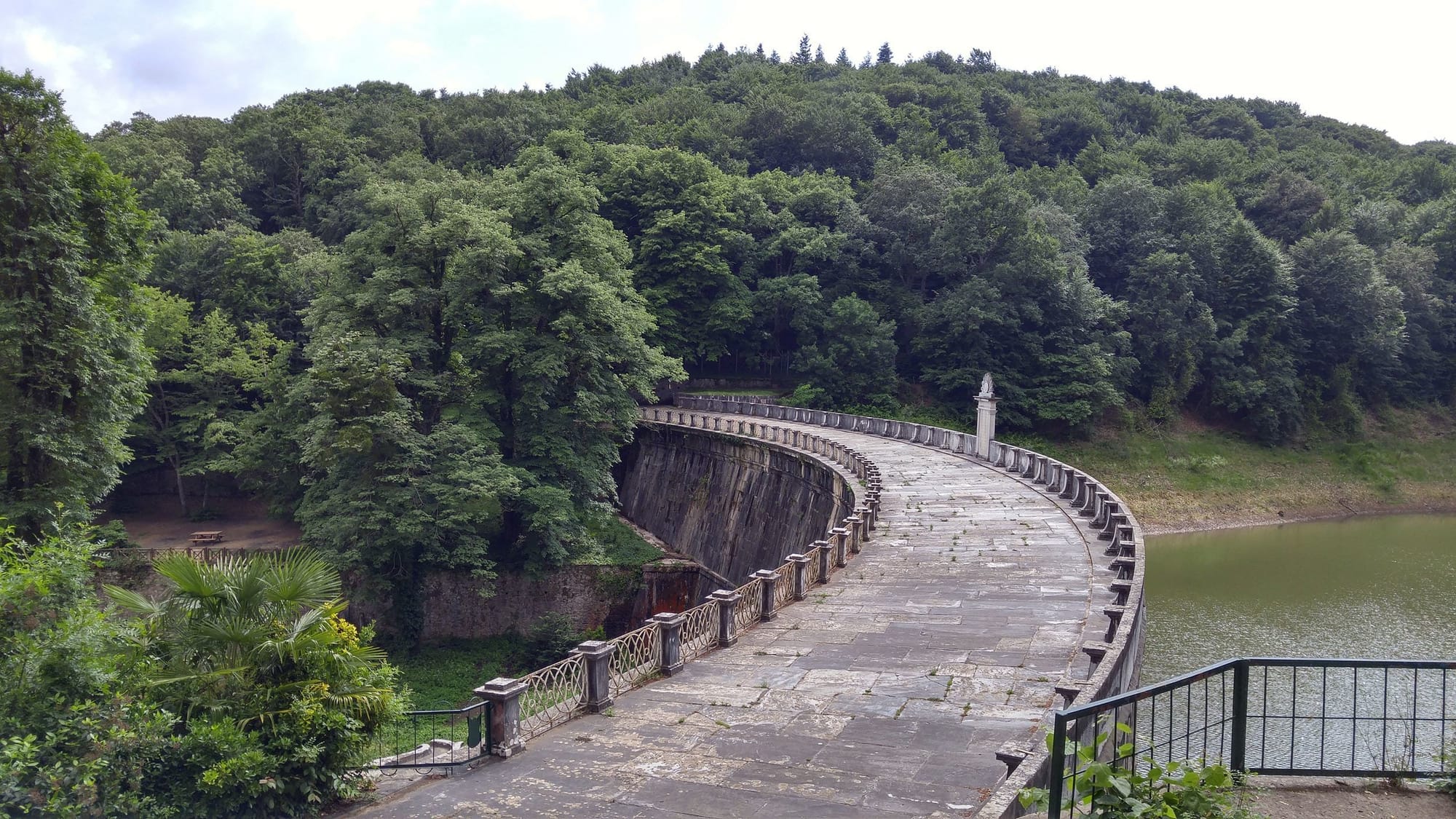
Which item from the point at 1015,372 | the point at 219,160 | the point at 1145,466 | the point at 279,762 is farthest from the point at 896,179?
the point at 279,762

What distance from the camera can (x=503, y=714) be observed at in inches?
382

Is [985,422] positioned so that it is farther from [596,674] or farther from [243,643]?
[243,643]

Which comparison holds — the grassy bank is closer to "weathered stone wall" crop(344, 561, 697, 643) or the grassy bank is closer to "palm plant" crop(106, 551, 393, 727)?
"weathered stone wall" crop(344, 561, 697, 643)

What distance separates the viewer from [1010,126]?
87.2 meters

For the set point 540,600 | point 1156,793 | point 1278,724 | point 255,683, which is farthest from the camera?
point 540,600

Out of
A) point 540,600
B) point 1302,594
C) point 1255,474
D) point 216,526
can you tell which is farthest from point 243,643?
point 1255,474

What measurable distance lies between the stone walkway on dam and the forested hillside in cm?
1405

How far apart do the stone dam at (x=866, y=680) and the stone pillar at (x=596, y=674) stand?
1.0 inches

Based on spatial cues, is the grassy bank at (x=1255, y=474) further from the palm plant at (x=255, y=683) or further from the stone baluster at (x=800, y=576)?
the palm plant at (x=255, y=683)

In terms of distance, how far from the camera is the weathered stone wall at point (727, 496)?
2847 centimetres

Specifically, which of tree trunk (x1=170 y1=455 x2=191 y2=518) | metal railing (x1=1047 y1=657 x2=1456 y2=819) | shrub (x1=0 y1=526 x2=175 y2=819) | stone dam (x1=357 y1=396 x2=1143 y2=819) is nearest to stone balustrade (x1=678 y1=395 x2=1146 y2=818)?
stone dam (x1=357 y1=396 x2=1143 y2=819)

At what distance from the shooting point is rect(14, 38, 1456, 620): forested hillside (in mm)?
28031

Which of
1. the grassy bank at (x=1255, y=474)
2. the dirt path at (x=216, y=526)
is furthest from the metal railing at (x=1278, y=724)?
the dirt path at (x=216, y=526)

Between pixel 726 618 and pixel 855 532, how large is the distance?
22.2 feet
